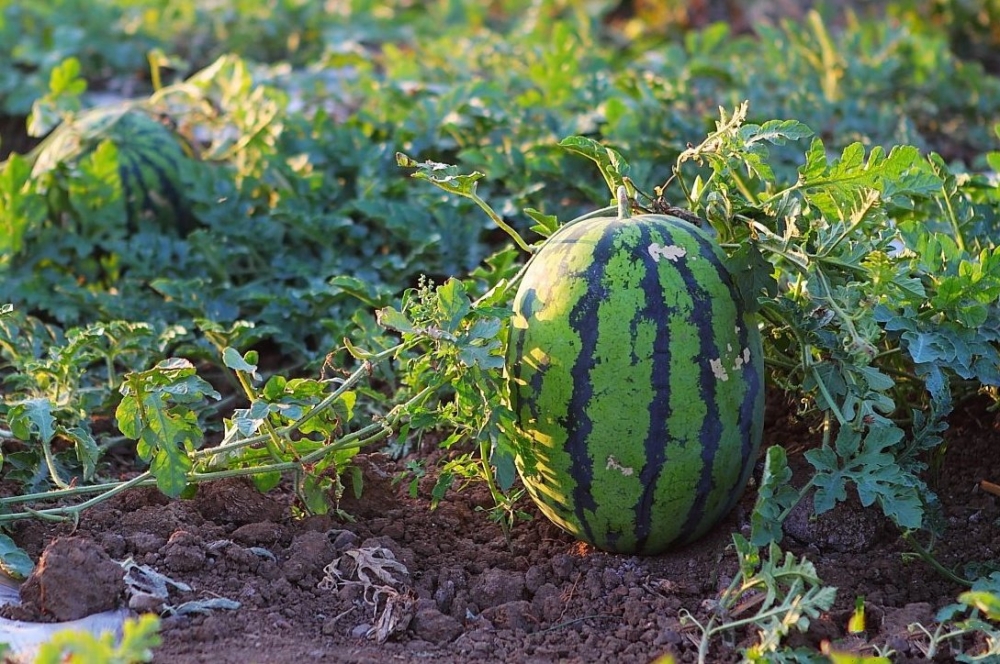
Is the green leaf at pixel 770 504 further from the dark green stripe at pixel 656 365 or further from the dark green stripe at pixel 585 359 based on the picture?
the dark green stripe at pixel 585 359

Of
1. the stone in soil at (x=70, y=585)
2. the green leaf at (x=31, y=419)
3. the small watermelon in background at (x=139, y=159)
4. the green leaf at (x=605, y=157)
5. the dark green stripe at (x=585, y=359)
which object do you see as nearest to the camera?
the stone in soil at (x=70, y=585)

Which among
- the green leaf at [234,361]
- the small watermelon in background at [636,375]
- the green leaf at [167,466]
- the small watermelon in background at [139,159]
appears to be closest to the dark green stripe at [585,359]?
the small watermelon in background at [636,375]

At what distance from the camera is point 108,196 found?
432cm

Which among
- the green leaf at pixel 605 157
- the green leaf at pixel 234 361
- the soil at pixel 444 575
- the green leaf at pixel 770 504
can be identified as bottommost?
the soil at pixel 444 575

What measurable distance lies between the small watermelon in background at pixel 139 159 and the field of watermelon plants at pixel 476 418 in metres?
0.10

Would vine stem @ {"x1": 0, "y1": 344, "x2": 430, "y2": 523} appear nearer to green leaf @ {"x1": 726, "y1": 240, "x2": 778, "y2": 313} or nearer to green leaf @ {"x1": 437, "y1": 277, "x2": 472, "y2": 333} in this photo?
green leaf @ {"x1": 437, "y1": 277, "x2": 472, "y2": 333}

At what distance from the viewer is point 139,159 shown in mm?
4488

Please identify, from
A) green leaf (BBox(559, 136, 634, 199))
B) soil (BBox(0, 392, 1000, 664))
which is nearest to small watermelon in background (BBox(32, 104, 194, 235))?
soil (BBox(0, 392, 1000, 664))

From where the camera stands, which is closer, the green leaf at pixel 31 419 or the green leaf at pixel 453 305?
the green leaf at pixel 453 305

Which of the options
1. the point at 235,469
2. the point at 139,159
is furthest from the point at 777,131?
the point at 139,159

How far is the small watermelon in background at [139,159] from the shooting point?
4.45m

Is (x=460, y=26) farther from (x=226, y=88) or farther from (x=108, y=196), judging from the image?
(x=108, y=196)

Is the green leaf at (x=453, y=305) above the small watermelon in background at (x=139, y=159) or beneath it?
above

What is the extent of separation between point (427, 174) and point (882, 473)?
1.16m
